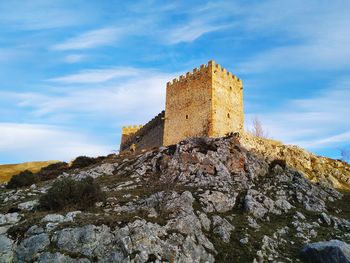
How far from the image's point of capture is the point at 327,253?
17203mm

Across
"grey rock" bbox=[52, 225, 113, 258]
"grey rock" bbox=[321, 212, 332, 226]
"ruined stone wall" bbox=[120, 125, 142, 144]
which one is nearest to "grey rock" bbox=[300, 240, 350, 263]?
"grey rock" bbox=[321, 212, 332, 226]

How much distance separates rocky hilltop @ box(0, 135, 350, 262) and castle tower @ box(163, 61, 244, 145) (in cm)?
393

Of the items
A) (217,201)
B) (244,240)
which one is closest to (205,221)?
(244,240)

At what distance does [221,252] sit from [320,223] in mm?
8902

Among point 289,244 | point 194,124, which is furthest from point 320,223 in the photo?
point 194,124

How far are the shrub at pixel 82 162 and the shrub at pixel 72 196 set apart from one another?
21.1 metres

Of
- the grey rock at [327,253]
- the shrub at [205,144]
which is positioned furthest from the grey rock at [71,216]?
the shrub at [205,144]

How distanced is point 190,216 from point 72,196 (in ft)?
24.1

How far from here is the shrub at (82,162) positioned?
139 feet

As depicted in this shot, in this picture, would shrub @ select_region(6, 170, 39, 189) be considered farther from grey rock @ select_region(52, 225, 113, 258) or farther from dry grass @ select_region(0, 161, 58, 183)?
dry grass @ select_region(0, 161, 58, 183)

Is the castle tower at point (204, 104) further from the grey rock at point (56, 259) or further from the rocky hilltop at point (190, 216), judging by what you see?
the grey rock at point (56, 259)

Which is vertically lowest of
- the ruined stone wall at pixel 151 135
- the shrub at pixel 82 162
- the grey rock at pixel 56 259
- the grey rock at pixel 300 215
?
the grey rock at pixel 56 259

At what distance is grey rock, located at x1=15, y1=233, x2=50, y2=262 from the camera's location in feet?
48.9

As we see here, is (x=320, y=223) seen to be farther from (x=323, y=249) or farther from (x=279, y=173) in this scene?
(x=279, y=173)
